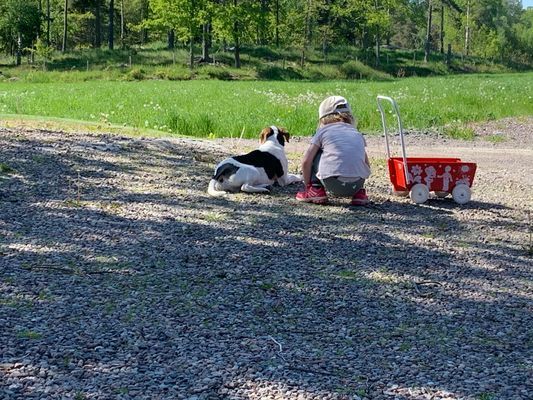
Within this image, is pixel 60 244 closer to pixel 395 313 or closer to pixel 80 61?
pixel 395 313

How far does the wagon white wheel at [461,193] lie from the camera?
8.17 meters

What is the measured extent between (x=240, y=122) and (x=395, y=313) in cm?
1239

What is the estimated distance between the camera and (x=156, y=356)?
3838 mm

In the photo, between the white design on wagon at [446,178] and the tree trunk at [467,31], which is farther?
the tree trunk at [467,31]

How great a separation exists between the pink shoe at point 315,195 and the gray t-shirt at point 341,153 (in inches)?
5.9

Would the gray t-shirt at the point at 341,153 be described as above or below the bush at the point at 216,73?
below

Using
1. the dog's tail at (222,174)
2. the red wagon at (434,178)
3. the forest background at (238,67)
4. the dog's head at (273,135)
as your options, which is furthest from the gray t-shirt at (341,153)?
the forest background at (238,67)

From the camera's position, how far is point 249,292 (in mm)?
4980

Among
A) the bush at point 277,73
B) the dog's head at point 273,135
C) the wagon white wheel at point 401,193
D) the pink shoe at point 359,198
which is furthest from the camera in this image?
the bush at point 277,73

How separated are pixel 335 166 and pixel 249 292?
300 centimetres

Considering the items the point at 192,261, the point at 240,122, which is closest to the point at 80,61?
the point at 240,122

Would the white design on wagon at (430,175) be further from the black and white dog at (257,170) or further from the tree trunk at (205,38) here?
the tree trunk at (205,38)

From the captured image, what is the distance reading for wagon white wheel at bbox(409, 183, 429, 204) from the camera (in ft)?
26.6

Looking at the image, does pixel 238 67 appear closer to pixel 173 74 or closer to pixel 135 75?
pixel 173 74
